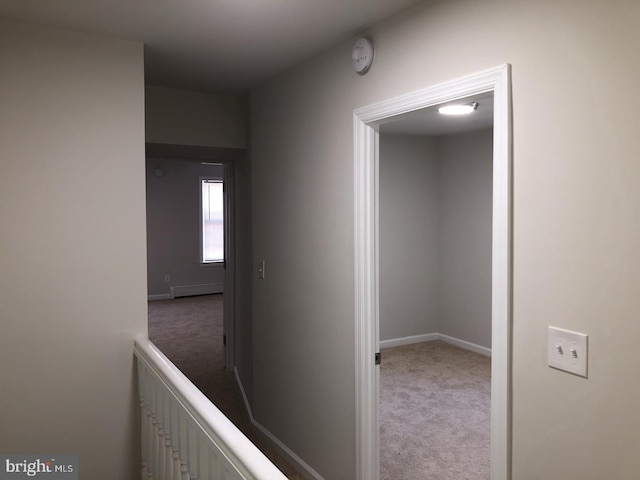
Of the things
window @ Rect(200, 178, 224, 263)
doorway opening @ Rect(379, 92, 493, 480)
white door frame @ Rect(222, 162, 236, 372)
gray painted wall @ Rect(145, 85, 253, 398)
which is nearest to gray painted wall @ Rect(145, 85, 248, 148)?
gray painted wall @ Rect(145, 85, 253, 398)

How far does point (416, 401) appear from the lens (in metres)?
4.20

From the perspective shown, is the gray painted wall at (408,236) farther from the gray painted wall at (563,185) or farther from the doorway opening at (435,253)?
the gray painted wall at (563,185)

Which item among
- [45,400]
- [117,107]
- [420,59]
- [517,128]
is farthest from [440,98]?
[45,400]

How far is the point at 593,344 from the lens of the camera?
4.86ft

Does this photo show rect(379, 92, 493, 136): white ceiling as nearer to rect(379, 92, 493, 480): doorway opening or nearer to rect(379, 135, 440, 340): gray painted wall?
rect(379, 92, 493, 480): doorway opening

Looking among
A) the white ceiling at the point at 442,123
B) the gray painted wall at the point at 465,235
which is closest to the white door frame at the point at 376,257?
the white ceiling at the point at 442,123

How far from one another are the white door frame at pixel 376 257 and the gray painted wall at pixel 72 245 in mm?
1150

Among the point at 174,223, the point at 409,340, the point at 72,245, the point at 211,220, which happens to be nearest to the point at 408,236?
the point at 409,340

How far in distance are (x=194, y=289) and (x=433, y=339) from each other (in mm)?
5020

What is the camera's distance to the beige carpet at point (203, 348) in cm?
392

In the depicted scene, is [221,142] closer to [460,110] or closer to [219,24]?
[219,24]

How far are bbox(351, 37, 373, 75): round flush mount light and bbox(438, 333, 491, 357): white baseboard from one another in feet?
12.8

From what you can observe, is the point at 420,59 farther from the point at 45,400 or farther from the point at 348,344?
the point at 45,400

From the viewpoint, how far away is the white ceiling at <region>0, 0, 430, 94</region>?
6.88 feet
